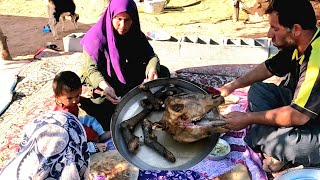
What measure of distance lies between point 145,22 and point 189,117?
18.0ft

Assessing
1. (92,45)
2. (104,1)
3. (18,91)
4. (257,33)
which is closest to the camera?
(92,45)

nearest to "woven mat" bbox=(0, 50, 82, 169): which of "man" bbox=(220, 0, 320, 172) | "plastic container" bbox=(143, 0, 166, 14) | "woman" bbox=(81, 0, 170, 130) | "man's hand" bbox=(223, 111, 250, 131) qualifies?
"woman" bbox=(81, 0, 170, 130)

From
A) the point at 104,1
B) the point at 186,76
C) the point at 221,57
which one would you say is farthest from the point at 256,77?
the point at 104,1

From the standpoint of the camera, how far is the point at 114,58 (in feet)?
14.3

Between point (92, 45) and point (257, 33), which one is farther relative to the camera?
point (257, 33)

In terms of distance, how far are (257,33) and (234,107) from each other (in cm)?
344

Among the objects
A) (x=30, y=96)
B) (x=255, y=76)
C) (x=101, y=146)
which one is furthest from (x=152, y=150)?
(x=30, y=96)

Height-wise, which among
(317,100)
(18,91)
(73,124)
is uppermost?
(317,100)

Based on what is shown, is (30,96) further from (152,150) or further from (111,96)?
(152,150)

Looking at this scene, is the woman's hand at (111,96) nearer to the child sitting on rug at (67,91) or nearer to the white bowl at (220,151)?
the child sitting on rug at (67,91)

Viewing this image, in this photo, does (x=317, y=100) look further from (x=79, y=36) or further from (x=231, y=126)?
(x=79, y=36)

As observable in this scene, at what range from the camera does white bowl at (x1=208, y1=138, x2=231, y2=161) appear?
3785mm

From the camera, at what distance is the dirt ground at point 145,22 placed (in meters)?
7.71

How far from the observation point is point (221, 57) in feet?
20.0
